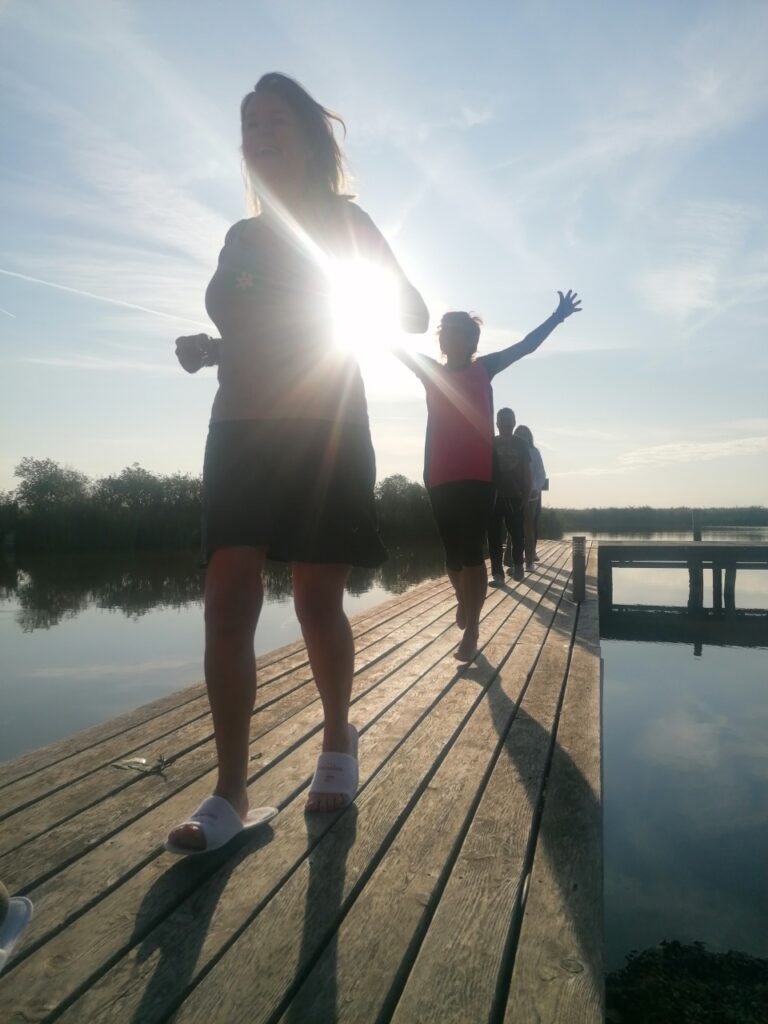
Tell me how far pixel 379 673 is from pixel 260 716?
89cm

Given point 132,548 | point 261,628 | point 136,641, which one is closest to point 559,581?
point 261,628

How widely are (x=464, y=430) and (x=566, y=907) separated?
252cm

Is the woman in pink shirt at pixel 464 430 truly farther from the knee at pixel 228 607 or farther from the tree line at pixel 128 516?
the tree line at pixel 128 516

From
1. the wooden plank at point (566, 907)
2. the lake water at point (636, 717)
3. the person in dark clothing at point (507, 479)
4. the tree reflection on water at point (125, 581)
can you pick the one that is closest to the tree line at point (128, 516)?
the tree reflection on water at point (125, 581)

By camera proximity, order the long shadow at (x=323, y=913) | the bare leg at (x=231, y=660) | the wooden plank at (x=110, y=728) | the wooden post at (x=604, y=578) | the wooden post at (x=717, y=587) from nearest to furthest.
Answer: the long shadow at (x=323, y=913)
the bare leg at (x=231, y=660)
the wooden plank at (x=110, y=728)
the wooden post at (x=604, y=578)
the wooden post at (x=717, y=587)

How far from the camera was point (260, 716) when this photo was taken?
281cm

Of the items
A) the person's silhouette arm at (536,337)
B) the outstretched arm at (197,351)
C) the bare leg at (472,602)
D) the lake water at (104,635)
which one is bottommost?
the lake water at (104,635)

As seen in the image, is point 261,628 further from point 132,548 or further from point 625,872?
point 132,548

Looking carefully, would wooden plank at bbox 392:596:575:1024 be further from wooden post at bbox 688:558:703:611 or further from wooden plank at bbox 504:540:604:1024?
wooden post at bbox 688:558:703:611

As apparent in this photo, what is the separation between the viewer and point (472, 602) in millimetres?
3801

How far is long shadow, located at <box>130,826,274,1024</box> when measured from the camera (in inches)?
43.4

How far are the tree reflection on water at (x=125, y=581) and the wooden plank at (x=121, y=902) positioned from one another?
7965 millimetres

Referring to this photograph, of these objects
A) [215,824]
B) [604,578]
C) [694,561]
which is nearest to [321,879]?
[215,824]

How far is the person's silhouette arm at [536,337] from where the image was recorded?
359cm
